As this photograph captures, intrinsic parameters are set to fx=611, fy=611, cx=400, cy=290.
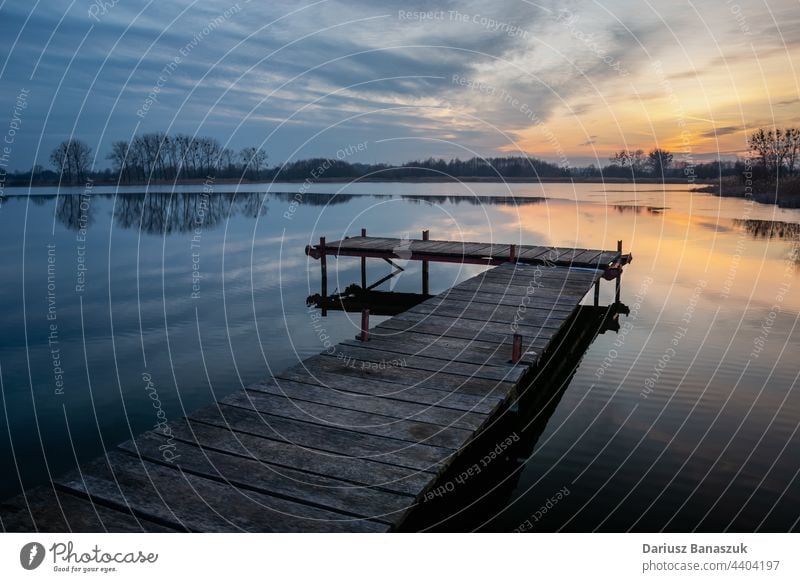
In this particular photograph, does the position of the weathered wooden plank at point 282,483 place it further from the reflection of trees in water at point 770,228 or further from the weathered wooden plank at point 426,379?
the reflection of trees in water at point 770,228

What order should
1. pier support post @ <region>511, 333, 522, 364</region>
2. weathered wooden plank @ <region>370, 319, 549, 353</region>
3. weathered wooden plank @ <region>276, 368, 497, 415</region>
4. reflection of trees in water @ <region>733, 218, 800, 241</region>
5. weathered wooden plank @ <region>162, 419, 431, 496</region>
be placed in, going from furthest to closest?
1. reflection of trees in water @ <region>733, 218, 800, 241</region>
2. weathered wooden plank @ <region>370, 319, 549, 353</region>
3. pier support post @ <region>511, 333, 522, 364</region>
4. weathered wooden plank @ <region>276, 368, 497, 415</region>
5. weathered wooden plank @ <region>162, 419, 431, 496</region>

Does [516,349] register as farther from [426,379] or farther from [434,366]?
[426,379]

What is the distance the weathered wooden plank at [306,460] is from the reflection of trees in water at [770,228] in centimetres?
4820

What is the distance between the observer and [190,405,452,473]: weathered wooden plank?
345 inches

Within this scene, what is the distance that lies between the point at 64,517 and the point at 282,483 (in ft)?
8.17

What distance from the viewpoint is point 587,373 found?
59.6 ft

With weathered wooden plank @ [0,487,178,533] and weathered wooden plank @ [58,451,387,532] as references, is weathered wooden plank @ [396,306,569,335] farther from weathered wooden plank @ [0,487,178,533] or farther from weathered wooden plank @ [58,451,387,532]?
weathered wooden plank @ [0,487,178,533]

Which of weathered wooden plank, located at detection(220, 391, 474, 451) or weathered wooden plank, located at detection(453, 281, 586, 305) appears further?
weathered wooden plank, located at detection(453, 281, 586, 305)

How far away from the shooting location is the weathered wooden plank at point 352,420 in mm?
9531

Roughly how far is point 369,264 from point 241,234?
22786 mm

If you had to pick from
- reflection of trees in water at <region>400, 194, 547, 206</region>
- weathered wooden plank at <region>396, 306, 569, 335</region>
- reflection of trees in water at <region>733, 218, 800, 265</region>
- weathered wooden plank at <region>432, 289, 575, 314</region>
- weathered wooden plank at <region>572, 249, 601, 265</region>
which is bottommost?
weathered wooden plank at <region>396, 306, 569, 335</region>

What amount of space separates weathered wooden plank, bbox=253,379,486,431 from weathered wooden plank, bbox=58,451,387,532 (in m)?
3.22

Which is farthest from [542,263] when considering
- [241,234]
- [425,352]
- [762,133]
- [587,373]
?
[762,133]

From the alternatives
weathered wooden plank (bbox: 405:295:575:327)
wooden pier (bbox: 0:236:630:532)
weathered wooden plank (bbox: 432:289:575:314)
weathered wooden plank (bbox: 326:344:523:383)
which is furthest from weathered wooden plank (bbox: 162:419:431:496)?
weathered wooden plank (bbox: 432:289:575:314)
